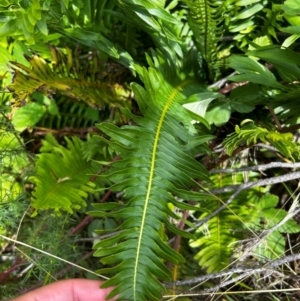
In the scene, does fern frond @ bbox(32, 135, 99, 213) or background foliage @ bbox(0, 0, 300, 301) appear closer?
background foliage @ bbox(0, 0, 300, 301)

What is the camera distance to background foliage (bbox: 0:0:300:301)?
46.7 inches

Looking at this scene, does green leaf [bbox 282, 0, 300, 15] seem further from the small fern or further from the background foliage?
the small fern

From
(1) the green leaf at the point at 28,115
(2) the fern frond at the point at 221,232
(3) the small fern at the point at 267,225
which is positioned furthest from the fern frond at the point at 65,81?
(3) the small fern at the point at 267,225

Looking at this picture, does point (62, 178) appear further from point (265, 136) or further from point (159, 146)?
point (265, 136)

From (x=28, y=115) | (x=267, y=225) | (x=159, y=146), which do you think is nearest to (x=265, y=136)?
(x=159, y=146)

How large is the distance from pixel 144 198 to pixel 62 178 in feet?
1.40

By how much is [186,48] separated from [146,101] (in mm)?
350

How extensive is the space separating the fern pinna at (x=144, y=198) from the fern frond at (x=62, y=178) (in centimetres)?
26

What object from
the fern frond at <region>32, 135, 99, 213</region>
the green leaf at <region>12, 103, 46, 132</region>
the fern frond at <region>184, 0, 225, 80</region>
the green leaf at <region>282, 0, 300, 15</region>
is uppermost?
the green leaf at <region>282, 0, 300, 15</region>

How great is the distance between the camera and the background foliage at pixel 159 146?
46.7 inches

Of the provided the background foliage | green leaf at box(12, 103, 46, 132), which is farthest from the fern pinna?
green leaf at box(12, 103, 46, 132)

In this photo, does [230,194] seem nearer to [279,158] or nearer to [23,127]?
[279,158]

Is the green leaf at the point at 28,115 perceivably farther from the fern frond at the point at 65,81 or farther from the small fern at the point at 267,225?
the small fern at the point at 267,225

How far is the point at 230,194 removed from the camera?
4.89ft
